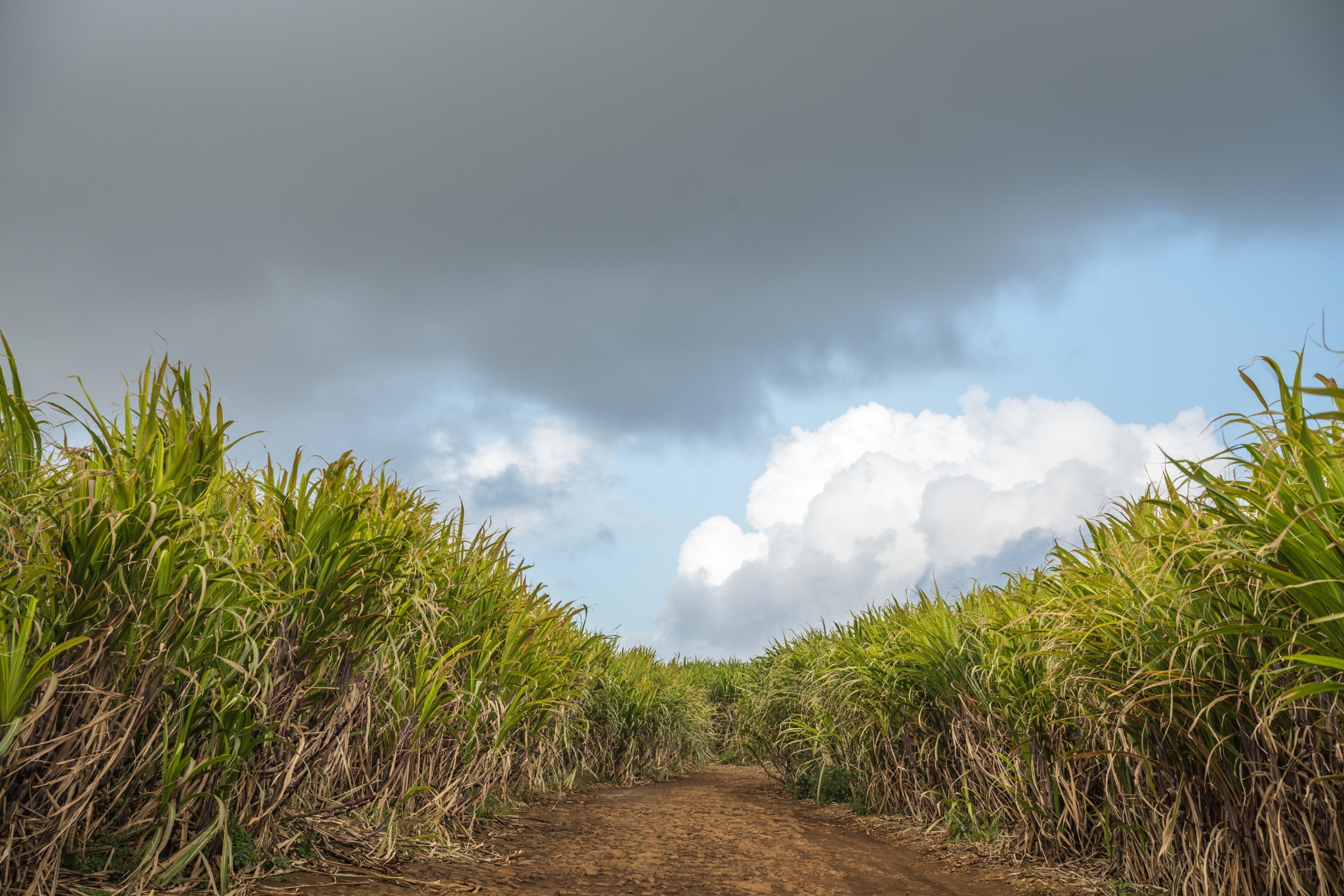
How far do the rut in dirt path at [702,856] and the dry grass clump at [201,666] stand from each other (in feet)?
2.13

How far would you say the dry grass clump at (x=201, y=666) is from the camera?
2.31m

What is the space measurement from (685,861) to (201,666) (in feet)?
8.60

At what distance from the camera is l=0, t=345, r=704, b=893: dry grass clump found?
2.31 m

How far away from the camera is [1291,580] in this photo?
7.38 ft

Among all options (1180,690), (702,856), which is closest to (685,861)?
(702,856)

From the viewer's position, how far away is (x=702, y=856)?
416 cm

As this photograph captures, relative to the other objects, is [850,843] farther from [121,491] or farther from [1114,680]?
[121,491]

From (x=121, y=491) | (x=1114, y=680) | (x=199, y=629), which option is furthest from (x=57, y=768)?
(x=1114, y=680)

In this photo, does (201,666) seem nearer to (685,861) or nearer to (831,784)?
(685,861)

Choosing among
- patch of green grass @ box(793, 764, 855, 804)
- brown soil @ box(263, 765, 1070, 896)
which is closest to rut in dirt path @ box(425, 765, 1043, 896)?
brown soil @ box(263, 765, 1070, 896)

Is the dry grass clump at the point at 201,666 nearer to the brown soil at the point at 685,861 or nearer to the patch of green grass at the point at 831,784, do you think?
the brown soil at the point at 685,861

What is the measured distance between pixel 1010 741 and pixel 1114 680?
4.96ft

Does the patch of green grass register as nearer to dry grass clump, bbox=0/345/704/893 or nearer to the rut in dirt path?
the rut in dirt path

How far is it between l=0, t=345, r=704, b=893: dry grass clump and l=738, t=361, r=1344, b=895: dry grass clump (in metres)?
3.05
